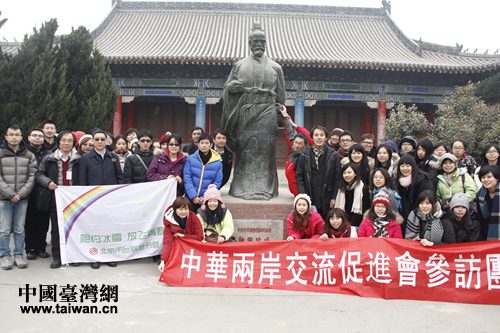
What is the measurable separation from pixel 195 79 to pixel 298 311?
13.6m

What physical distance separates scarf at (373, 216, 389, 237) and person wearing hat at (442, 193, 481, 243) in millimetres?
561

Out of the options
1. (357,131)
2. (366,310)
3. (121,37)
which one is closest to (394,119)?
(357,131)

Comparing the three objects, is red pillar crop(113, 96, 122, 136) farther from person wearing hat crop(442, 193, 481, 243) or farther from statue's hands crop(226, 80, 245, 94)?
person wearing hat crop(442, 193, 481, 243)

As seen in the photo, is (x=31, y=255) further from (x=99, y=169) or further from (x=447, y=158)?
(x=447, y=158)

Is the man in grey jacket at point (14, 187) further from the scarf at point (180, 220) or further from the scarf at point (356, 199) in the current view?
the scarf at point (356, 199)

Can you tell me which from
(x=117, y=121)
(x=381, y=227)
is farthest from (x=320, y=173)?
(x=117, y=121)

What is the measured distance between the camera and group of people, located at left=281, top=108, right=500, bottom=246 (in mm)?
4430

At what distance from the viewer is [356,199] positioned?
15.9 feet

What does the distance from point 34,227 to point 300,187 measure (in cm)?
316

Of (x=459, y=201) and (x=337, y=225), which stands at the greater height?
(x=459, y=201)

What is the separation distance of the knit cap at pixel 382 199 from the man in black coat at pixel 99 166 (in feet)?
9.60

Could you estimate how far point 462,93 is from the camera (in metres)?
12.3

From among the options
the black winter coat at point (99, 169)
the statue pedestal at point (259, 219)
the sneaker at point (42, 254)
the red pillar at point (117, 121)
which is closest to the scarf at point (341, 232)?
the statue pedestal at point (259, 219)

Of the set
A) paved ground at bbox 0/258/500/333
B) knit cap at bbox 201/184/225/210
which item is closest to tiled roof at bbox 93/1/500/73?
knit cap at bbox 201/184/225/210
